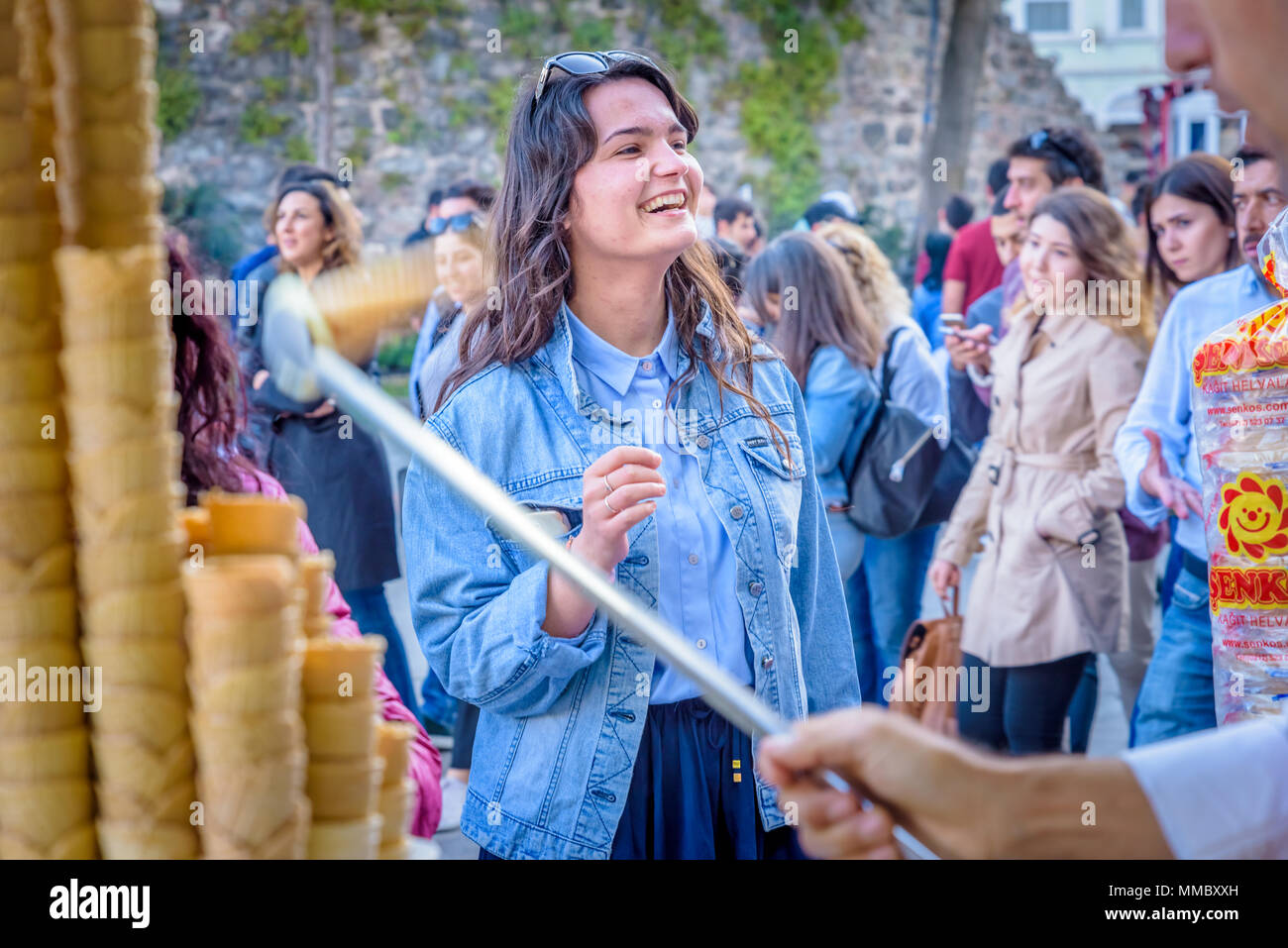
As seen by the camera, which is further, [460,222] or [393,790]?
[460,222]

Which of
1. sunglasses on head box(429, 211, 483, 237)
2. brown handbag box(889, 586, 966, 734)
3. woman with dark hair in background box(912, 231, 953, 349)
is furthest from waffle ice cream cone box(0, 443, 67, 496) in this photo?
woman with dark hair in background box(912, 231, 953, 349)

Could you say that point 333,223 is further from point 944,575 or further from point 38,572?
point 38,572

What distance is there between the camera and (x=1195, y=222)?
157 inches

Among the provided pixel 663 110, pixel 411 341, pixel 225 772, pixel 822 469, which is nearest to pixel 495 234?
pixel 663 110

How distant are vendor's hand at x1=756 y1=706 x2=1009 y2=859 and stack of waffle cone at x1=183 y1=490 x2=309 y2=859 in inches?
15.0

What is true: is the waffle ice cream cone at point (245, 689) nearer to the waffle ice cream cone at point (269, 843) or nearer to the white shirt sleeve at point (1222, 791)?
the waffle ice cream cone at point (269, 843)

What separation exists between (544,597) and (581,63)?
34.0 inches

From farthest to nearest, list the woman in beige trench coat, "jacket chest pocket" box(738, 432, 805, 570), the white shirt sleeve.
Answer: the woman in beige trench coat → "jacket chest pocket" box(738, 432, 805, 570) → the white shirt sleeve

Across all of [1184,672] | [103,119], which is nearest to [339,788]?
[103,119]

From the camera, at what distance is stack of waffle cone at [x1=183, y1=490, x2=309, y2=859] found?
2.81ft

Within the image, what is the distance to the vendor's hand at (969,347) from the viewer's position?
4.66 metres

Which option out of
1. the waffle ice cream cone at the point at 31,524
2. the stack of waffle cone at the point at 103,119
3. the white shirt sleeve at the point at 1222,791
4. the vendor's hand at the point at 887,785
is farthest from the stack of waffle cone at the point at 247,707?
the white shirt sleeve at the point at 1222,791

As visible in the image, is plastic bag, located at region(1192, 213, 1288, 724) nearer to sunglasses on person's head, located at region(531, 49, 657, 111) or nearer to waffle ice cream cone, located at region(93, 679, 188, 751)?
sunglasses on person's head, located at region(531, 49, 657, 111)
